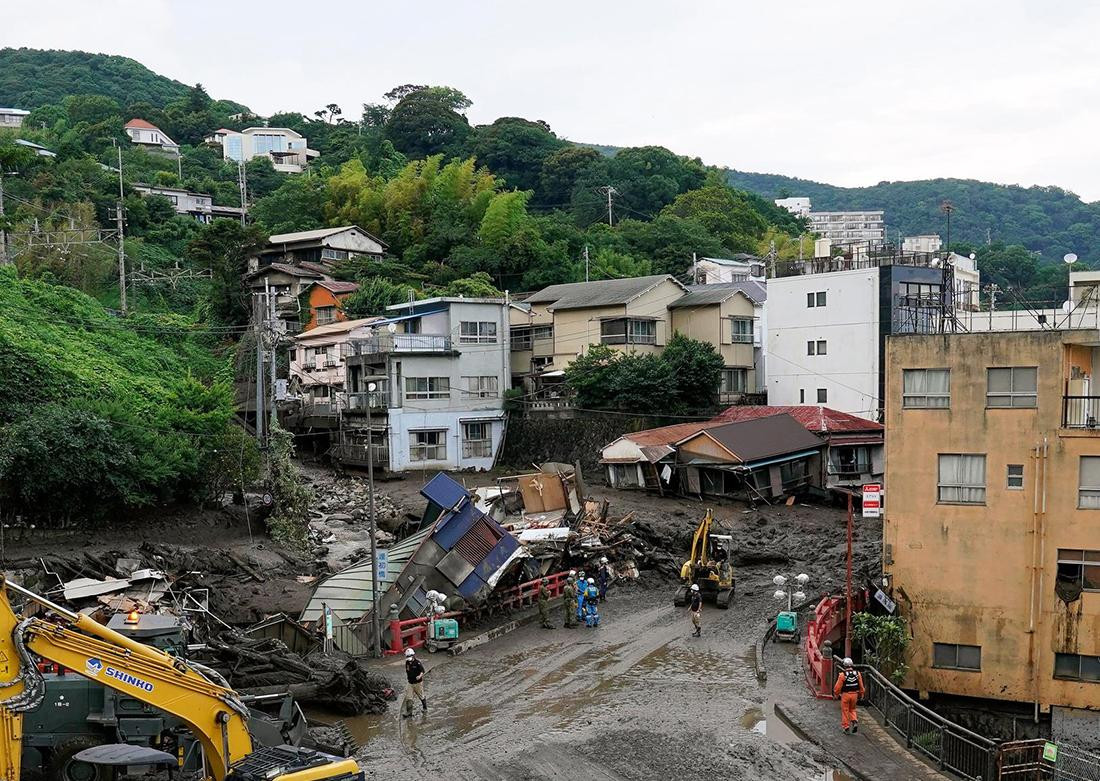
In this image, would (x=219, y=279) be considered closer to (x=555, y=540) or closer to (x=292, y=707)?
(x=555, y=540)

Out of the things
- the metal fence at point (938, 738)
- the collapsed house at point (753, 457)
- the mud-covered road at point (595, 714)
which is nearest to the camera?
the mud-covered road at point (595, 714)

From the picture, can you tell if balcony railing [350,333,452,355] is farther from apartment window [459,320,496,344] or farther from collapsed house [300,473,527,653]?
collapsed house [300,473,527,653]

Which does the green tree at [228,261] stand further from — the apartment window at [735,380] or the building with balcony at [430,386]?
the apartment window at [735,380]

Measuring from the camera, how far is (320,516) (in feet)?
131

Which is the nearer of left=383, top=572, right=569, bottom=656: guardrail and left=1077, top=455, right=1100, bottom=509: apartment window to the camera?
left=1077, top=455, right=1100, bottom=509: apartment window

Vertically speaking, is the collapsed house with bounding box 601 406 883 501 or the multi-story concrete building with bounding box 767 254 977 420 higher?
the multi-story concrete building with bounding box 767 254 977 420

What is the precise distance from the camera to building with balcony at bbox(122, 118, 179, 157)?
102 m

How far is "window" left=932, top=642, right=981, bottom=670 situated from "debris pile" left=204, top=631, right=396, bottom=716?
13.0m

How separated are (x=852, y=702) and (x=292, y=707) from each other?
9.66 metres

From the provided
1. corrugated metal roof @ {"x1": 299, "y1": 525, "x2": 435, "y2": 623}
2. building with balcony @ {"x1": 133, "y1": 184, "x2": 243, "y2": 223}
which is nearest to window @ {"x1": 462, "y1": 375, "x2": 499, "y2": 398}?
corrugated metal roof @ {"x1": 299, "y1": 525, "x2": 435, "y2": 623}

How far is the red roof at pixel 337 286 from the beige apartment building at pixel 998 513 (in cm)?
4142

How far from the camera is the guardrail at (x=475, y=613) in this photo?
23.3 meters

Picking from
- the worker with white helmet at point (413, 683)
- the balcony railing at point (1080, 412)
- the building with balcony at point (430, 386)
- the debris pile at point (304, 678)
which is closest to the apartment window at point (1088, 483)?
the balcony railing at point (1080, 412)

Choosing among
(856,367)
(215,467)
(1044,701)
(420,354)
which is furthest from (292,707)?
(856,367)
